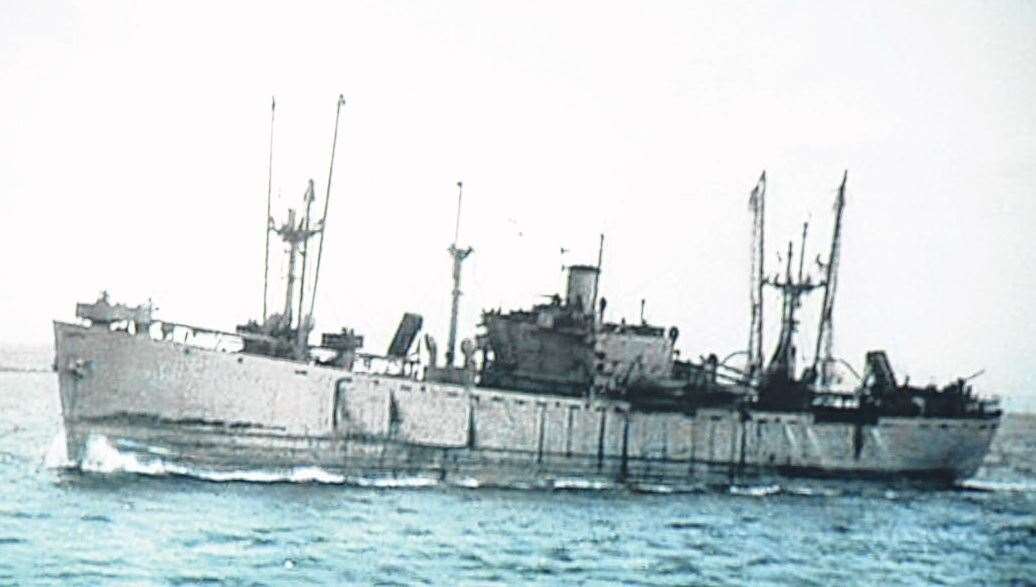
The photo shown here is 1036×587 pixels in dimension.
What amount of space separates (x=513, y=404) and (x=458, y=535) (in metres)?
9.27

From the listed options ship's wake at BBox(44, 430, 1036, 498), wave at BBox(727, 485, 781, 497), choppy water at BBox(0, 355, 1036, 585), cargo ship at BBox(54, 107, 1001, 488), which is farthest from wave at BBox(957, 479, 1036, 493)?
ship's wake at BBox(44, 430, 1036, 498)

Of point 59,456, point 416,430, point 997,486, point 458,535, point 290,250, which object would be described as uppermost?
point 290,250

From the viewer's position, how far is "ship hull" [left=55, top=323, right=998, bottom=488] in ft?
90.5

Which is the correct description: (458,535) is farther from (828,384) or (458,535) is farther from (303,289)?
(828,384)

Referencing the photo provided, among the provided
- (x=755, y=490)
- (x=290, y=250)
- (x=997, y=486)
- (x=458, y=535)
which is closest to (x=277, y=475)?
(x=290, y=250)

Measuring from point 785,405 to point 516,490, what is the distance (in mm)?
10312

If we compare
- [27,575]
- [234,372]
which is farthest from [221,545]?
[234,372]

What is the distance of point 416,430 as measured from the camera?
1197 inches

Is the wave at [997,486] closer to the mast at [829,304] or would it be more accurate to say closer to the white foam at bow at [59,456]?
the mast at [829,304]

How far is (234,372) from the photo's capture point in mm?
27938

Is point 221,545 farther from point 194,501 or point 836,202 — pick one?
point 836,202

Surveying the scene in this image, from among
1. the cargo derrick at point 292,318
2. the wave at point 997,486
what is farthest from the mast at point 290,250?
the wave at point 997,486

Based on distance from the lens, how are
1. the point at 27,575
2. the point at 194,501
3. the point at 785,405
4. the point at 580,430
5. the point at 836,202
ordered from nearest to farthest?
the point at 27,575 < the point at 194,501 < the point at 580,430 < the point at 785,405 < the point at 836,202

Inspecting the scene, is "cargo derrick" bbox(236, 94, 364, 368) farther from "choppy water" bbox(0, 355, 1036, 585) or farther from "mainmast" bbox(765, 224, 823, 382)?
"mainmast" bbox(765, 224, 823, 382)
